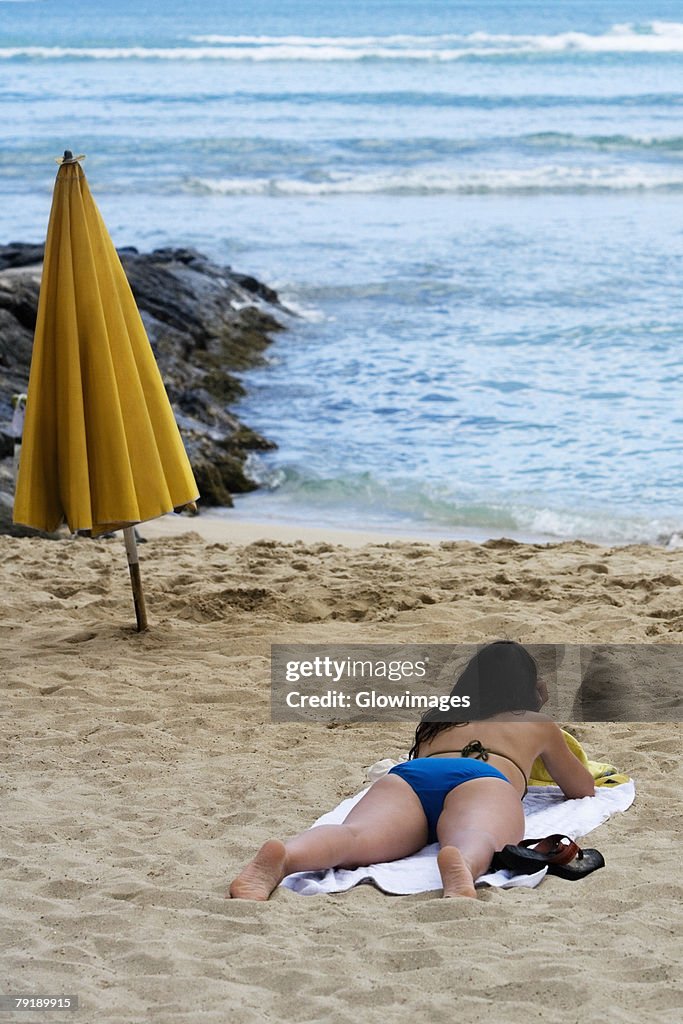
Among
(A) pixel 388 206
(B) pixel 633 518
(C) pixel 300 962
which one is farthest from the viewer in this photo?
(A) pixel 388 206

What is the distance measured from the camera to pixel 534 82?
44656 millimetres

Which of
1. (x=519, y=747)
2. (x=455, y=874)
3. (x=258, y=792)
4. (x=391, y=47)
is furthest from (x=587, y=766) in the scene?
(x=391, y=47)

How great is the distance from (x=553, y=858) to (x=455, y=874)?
407mm

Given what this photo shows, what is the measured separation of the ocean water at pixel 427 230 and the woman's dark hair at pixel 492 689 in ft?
15.5

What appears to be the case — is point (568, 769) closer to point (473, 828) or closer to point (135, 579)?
point (473, 828)

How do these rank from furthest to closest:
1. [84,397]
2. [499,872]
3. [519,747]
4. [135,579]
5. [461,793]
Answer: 1. [135,579]
2. [84,397]
3. [519,747]
4. [461,793]
5. [499,872]

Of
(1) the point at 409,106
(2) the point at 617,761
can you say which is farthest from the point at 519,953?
(1) the point at 409,106

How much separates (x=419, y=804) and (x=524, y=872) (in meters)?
0.44

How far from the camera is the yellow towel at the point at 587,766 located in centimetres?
457

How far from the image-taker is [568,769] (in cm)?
445

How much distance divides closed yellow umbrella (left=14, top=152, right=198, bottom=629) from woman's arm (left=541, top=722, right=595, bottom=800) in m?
2.46

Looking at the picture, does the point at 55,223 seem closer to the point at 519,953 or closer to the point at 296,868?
the point at 296,868

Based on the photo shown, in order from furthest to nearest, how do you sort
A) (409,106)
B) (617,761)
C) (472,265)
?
(409,106) → (472,265) → (617,761)

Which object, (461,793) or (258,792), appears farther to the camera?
(258,792)
